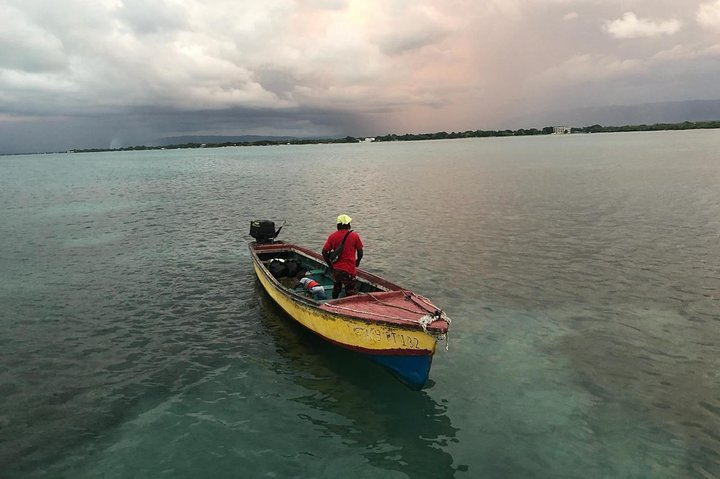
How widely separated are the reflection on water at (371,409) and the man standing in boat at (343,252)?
7.06 feet

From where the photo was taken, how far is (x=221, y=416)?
11.0m

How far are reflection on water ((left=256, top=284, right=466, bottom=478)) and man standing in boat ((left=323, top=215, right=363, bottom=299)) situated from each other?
2151 mm

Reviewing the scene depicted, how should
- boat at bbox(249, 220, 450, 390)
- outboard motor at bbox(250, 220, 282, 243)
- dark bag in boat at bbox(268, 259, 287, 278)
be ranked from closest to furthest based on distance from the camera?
boat at bbox(249, 220, 450, 390)
dark bag in boat at bbox(268, 259, 287, 278)
outboard motor at bbox(250, 220, 282, 243)

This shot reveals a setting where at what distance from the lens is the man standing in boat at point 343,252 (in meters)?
14.3

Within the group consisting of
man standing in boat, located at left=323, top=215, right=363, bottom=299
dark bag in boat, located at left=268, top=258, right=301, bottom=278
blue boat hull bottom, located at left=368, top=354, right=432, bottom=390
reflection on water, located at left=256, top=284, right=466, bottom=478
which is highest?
man standing in boat, located at left=323, top=215, right=363, bottom=299

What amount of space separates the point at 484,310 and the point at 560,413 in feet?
20.7

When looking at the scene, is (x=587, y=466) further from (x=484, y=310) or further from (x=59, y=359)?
(x=59, y=359)

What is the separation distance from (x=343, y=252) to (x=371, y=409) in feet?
16.4

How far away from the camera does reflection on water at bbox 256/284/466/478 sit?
9.53m

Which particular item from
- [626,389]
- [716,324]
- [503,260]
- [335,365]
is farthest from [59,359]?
[716,324]

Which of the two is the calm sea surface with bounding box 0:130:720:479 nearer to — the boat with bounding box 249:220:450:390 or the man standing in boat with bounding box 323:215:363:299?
the boat with bounding box 249:220:450:390

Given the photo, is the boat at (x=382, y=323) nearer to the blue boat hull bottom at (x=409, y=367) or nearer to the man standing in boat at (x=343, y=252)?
Answer: the blue boat hull bottom at (x=409, y=367)

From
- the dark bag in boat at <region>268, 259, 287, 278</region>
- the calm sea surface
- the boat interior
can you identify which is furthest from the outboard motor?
the dark bag in boat at <region>268, 259, 287, 278</region>

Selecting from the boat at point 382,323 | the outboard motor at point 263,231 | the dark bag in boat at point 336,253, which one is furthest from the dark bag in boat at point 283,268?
the dark bag in boat at point 336,253
